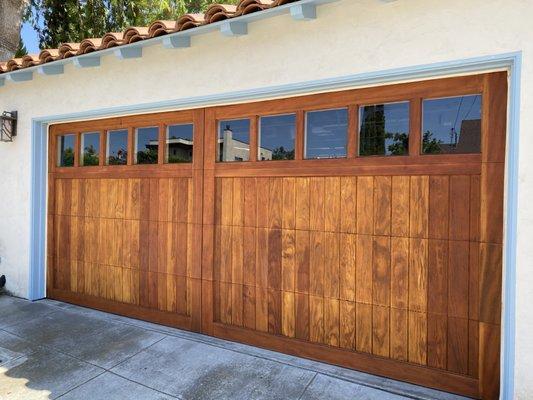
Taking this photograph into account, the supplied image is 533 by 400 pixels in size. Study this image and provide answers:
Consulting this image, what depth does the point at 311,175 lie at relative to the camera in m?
3.77

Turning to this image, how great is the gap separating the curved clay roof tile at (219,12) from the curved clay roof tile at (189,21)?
0.26 ft

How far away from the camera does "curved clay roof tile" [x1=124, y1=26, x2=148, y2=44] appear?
3.97m

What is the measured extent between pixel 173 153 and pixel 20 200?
9.55ft

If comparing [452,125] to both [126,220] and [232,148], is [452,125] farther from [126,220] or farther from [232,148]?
[126,220]

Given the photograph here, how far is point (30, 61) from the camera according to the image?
484cm

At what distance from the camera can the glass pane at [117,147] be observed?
16.6 ft

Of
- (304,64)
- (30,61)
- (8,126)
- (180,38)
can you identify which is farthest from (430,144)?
(8,126)

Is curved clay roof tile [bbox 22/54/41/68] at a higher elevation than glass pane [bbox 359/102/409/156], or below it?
higher

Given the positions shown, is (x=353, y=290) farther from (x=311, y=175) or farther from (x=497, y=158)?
(x=497, y=158)

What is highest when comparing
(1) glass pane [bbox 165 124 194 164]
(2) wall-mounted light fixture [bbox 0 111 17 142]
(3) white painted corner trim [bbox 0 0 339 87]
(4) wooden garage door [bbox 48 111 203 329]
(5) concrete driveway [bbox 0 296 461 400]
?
(3) white painted corner trim [bbox 0 0 339 87]

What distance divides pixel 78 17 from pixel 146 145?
731 centimetres

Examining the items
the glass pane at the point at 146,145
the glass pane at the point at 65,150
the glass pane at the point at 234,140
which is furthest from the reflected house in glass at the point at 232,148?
the glass pane at the point at 65,150

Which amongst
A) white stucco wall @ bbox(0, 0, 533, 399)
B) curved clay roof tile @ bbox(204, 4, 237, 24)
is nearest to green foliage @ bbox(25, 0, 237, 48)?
white stucco wall @ bbox(0, 0, 533, 399)

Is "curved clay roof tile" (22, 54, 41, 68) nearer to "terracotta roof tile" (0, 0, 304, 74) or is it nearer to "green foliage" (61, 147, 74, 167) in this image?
"terracotta roof tile" (0, 0, 304, 74)
